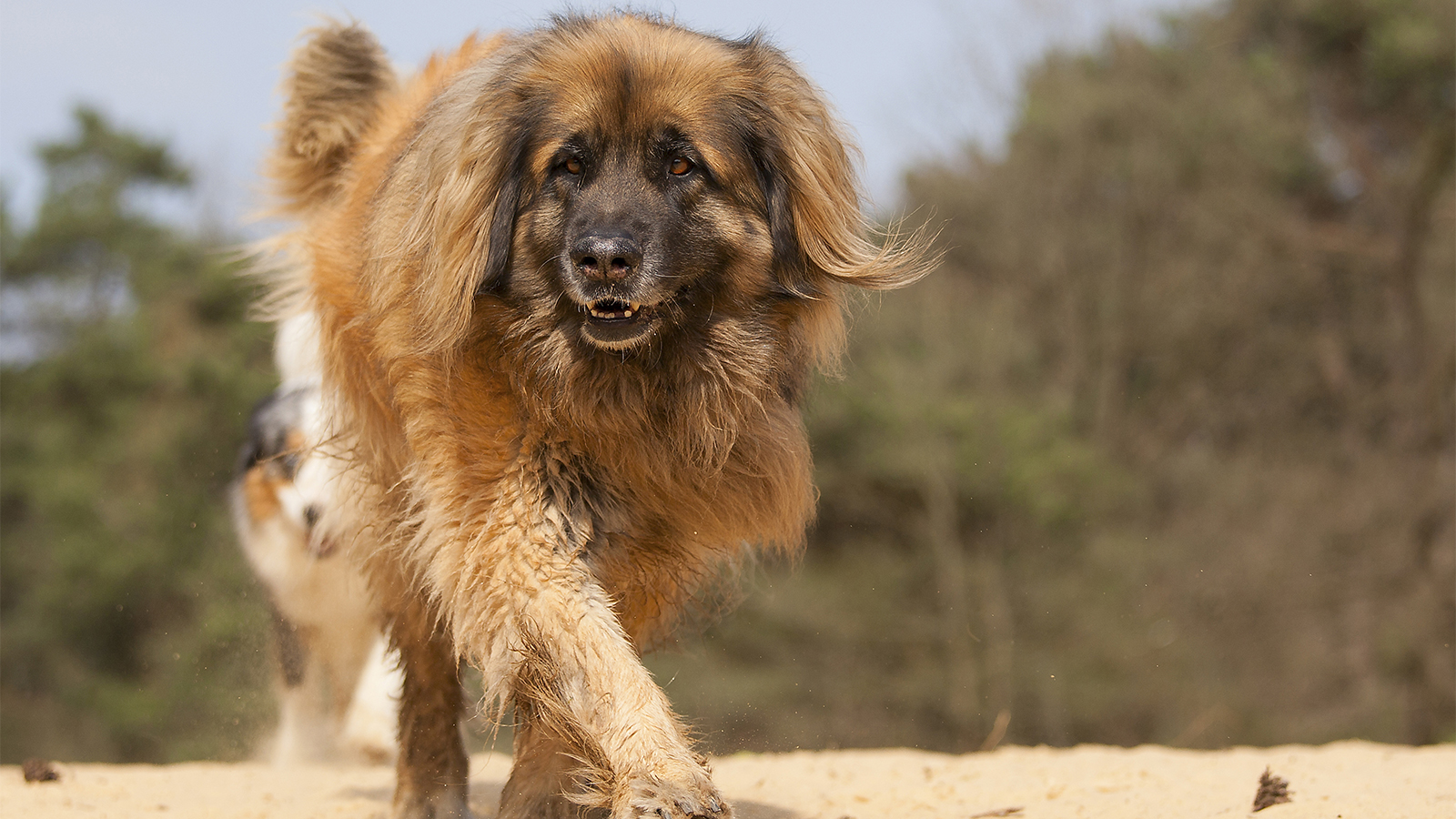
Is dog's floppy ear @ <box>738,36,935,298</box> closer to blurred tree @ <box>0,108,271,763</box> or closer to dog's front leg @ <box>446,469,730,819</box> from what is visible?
dog's front leg @ <box>446,469,730,819</box>

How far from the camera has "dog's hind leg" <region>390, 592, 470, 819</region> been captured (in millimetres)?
4777

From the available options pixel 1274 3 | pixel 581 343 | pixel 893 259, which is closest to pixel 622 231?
pixel 581 343

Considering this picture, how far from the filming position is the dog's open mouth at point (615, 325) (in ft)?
12.7

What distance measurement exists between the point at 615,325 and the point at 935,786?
2602 millimetres

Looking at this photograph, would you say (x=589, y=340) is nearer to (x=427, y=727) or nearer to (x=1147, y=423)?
(x=427, y=727)

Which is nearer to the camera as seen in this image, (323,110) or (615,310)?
(615,310)

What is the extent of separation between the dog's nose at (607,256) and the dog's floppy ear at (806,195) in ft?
2.17

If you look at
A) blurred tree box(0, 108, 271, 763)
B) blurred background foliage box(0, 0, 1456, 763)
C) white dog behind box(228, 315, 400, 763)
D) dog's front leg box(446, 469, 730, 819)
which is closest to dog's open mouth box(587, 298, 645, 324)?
dog's front leg box(446, 469, 730, 819)

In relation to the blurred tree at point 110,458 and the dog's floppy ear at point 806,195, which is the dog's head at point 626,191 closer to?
the dog's floppy ear at point 806,195

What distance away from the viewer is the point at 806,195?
4312 mm

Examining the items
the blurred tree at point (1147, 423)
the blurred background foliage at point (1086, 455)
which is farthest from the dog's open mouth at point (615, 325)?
the blurred background foliage at point (1086, 455)

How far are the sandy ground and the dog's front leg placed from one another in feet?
4.11

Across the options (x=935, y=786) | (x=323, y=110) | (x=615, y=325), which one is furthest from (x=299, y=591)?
(x=615, y=325)

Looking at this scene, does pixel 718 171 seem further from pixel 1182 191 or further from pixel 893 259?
pixel 1182 191
